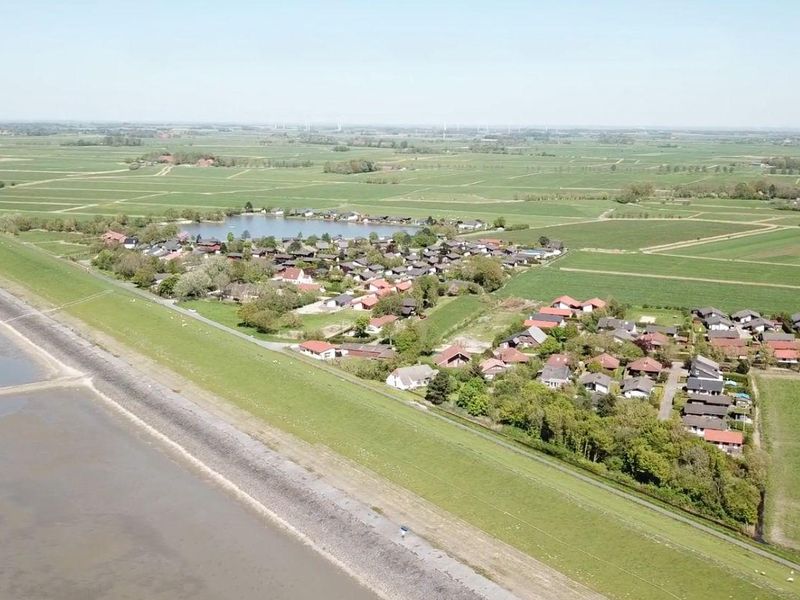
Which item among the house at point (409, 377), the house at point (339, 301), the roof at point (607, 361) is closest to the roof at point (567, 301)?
the roof at point (607, 361)

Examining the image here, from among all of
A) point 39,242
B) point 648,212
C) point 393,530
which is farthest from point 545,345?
point 648,212

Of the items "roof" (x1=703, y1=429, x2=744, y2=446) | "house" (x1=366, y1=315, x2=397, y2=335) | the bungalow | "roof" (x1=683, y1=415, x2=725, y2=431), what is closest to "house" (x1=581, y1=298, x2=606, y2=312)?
"house" (x1=366, y1=315, x2=397, y2=335)

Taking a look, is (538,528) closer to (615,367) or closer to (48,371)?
(615,367)

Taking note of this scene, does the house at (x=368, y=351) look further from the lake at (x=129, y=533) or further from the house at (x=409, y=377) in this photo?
the lake at (x=129, y=533)

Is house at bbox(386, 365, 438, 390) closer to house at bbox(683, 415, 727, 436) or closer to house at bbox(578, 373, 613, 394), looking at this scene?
house at bbox(578, 373, 613, 394)

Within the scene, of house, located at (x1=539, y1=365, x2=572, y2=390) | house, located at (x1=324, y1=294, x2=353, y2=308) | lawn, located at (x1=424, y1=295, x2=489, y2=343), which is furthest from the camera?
house, located at (x1=324, y1=294, x2=353, y2=308)

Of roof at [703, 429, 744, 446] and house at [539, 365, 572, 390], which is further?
house at [539, 365, 572, 390]
